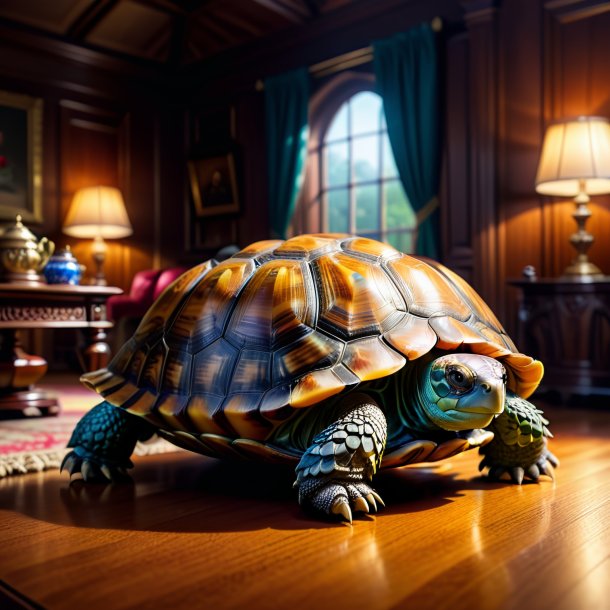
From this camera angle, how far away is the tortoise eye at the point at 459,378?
110 cm

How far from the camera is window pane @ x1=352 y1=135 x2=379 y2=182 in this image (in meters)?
4.80

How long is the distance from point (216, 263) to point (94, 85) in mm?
4920

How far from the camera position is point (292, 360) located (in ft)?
3.86

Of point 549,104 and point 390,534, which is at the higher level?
point 549,104

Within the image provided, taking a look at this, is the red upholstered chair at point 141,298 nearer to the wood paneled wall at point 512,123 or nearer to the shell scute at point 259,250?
the wood paneled wall at point 512,123

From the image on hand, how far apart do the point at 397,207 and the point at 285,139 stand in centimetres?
108

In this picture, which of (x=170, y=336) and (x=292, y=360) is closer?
(x=292, y=360)

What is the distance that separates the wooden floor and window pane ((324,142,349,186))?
3763 millimetres

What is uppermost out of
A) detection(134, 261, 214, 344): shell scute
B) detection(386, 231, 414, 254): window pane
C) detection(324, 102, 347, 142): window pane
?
detection(324, 102, 347, 142): window pane

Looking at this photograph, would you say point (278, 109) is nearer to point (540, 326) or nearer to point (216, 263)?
point (540, 326)

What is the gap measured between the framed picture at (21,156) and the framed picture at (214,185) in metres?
1.28

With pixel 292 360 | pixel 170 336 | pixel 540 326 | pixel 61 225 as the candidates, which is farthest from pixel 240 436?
pixel 61 225

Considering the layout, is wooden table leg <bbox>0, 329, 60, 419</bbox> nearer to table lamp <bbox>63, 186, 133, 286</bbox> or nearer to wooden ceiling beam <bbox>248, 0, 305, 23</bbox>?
table lamp <bbox>63, 186, 133, 286</bbox>

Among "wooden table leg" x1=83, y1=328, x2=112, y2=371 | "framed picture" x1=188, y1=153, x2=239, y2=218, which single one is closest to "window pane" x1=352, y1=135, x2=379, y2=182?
"framed picture" x1=188, y1=153, x2=239, y2=218
